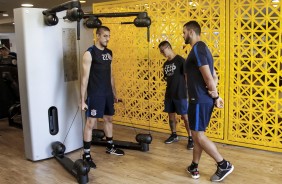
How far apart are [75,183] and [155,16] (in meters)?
2.66

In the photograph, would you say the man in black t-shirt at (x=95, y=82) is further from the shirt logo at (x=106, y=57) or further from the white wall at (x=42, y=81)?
the white wall at (x=42, y=81)

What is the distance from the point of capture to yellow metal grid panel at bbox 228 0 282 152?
12.0ft

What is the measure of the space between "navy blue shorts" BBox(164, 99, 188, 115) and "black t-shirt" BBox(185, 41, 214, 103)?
3.26ft

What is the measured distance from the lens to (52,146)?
3.74m

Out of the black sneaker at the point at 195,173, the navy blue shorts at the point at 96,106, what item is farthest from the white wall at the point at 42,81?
the black sneaker at the point at 195,173

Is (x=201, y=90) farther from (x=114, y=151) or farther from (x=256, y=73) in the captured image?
(x=114, y=151)

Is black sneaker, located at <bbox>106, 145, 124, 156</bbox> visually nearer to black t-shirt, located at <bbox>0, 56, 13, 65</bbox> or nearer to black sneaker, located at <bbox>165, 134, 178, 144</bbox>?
black sneaker, located at <bbox>165, 134, 178, 144</bbox>

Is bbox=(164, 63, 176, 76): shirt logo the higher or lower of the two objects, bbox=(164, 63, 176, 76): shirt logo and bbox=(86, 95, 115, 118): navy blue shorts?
the higher

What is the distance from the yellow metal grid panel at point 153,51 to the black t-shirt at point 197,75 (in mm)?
1250

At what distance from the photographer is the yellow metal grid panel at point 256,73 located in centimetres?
367

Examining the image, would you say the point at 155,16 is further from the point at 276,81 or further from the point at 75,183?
the point at 75,183

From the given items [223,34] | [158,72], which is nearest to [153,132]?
[158,72]

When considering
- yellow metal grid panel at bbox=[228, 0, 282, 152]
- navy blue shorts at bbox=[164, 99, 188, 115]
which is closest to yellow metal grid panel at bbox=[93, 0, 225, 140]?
yellow metal grid panel at bbox=[228, 0, 282, 152]

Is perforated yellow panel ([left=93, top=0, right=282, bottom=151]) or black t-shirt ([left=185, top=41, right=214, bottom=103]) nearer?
black t-shirt ([left=185, top=41, right=214, bottom=103])
